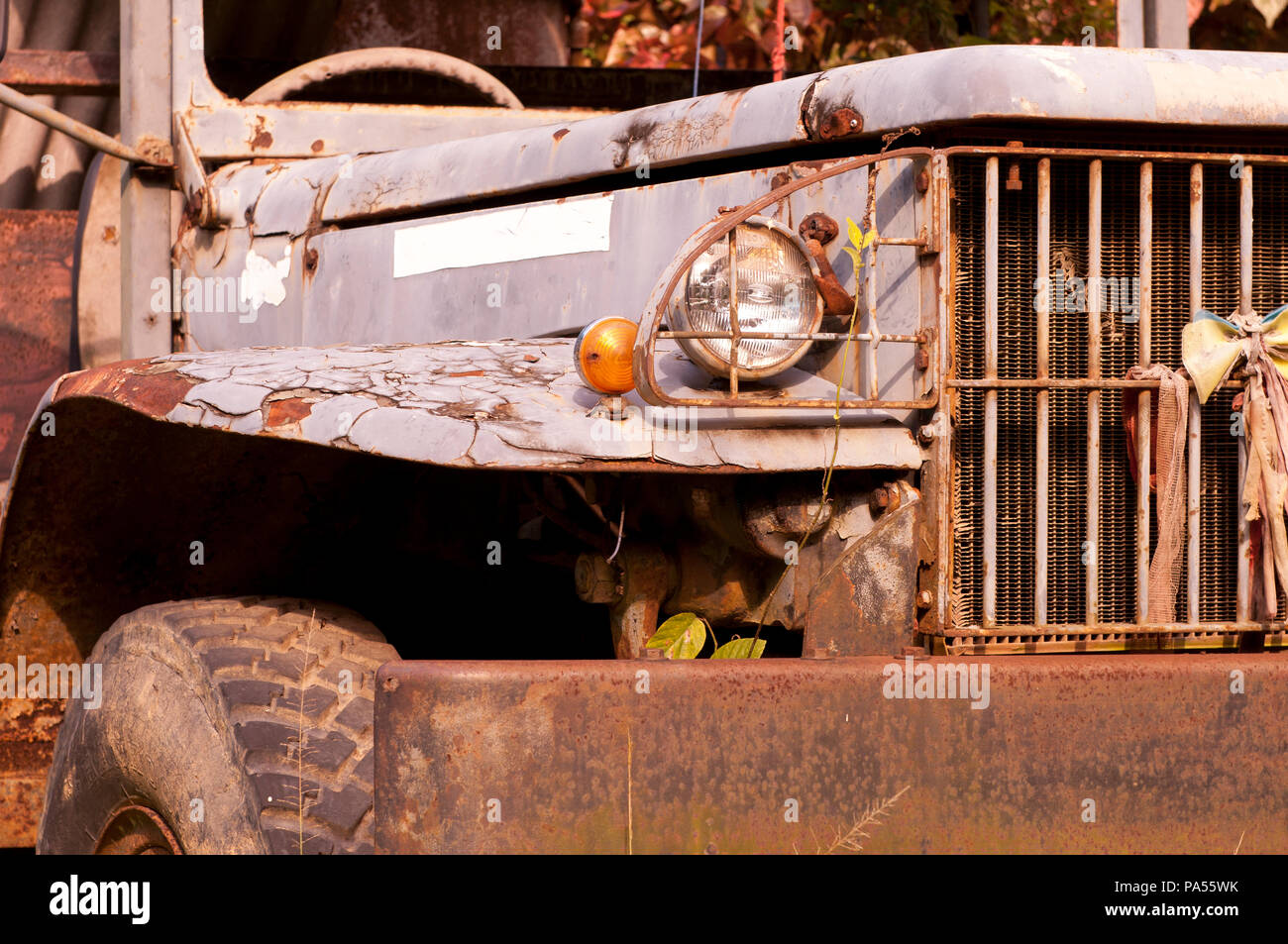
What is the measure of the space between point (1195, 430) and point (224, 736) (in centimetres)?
152

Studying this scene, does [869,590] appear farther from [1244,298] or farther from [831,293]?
[1244,298]

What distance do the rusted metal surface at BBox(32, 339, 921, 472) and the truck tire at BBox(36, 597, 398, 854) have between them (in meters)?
0.36

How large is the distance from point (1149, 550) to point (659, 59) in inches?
205

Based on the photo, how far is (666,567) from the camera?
2.47m

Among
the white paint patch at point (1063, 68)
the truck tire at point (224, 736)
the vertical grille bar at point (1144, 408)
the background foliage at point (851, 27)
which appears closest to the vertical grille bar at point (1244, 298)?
the vertical grille bar at point (1144, 408)

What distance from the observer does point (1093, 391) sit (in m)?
2.37

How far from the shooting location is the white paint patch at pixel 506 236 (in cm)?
279

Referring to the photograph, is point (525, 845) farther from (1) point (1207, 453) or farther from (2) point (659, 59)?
(2) point (659, 59)

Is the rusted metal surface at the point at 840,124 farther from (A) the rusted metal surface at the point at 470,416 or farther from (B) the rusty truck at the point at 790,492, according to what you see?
(A) the rusted metal surface at the point at 470,416

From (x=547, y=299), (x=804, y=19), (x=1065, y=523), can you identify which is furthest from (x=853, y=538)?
(x=804, y=19)

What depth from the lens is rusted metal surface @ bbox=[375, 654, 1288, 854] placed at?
2088 millimetres

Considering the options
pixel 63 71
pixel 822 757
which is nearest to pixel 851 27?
pixel 63 71

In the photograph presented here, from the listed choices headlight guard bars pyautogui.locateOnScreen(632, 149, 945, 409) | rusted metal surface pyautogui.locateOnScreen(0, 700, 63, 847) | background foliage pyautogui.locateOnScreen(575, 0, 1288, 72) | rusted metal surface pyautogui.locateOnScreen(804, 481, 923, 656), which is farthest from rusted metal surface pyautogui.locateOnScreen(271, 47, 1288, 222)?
background foliage pyautogui.locateOnScreen(575, 0, 1288, 72)

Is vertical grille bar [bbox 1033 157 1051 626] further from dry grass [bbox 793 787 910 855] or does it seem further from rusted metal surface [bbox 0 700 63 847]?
rusted metal surface [bbox 0 700 63 847]
